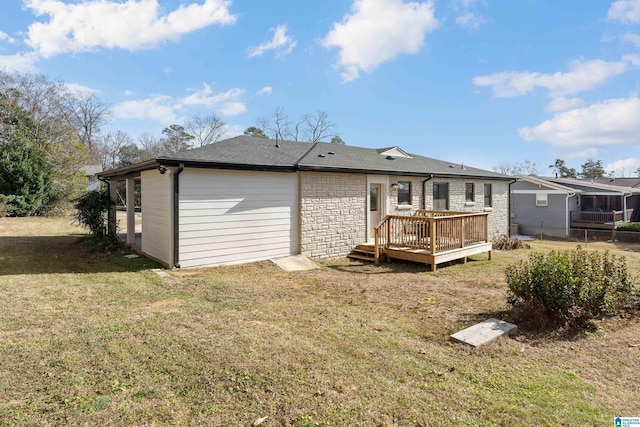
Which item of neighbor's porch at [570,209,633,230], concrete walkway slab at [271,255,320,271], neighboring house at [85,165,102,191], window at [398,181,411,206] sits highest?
neighboring house at [85,165,102,191]

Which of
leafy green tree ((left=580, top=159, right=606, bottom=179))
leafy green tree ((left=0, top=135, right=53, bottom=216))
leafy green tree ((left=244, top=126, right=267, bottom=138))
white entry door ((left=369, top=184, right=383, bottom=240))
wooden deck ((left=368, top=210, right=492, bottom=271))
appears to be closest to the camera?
wooden deck ((left=368, top=210, right=492, bottom=271))

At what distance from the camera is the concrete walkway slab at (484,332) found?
13.8 ft

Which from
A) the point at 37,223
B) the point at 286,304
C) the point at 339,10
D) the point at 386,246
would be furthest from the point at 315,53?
the point at 37,223

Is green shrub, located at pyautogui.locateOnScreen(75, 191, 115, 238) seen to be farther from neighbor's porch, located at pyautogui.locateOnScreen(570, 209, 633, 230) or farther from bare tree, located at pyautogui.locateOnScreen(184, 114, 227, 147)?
bare tree, located at pyautogui.locateOnScreen(184, 114, 227, 147)

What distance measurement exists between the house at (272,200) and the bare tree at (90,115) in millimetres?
27906

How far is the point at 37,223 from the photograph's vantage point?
55.5 ft

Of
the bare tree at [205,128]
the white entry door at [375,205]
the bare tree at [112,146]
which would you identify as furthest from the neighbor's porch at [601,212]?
the bare tree at [112,146]

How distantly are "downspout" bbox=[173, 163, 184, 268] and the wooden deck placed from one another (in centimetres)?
528

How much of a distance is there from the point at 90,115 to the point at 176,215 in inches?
1374

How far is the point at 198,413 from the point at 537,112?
2382 centimetres

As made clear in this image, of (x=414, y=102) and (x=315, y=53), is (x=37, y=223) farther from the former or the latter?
(x=414, y=102)

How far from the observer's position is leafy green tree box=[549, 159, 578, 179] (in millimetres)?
50906

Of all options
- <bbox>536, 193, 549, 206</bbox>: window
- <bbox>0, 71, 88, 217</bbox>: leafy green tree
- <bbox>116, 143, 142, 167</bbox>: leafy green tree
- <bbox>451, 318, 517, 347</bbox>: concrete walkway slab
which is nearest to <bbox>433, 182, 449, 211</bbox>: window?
<bbox>451, 318, 517, 347</bbox>: concrete walkway slab

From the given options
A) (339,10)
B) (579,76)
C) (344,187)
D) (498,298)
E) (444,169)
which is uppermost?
(339,10)
